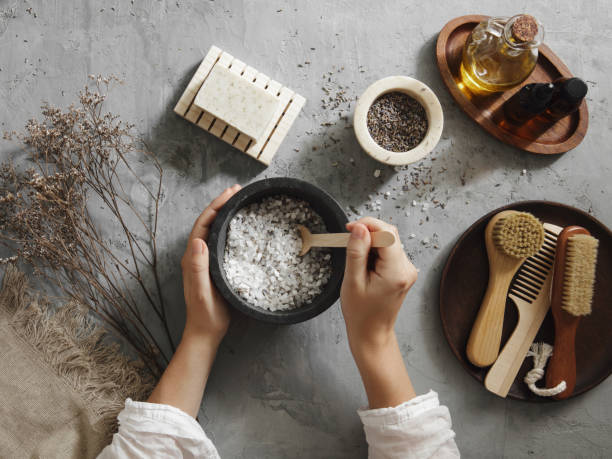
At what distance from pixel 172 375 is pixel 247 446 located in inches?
10.2

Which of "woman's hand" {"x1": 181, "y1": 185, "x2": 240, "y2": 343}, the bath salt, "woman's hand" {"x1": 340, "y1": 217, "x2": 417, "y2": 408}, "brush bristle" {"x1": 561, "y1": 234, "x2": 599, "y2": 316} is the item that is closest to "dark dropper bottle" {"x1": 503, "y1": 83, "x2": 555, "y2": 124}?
"brush bristle" {"x1": 561, "y1": 234, "x2": 599, "y2": 316}

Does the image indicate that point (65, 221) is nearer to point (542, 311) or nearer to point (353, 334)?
point (353, 334)

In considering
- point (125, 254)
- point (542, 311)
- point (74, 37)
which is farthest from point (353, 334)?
point (74, 37)

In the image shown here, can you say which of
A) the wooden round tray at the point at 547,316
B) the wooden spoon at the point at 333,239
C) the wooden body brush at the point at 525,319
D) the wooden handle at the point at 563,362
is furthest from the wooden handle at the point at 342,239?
the wooden handle at the point at 563,362

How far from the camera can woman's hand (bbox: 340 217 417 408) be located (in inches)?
31.9

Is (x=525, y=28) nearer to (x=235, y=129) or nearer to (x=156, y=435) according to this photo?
(x=235, y=129)

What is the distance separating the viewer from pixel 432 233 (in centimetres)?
104

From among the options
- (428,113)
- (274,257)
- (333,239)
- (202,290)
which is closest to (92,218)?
(202,290)

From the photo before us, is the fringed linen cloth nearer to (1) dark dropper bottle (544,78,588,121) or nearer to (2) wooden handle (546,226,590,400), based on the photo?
(2) wooden handle (546,226,590,400)

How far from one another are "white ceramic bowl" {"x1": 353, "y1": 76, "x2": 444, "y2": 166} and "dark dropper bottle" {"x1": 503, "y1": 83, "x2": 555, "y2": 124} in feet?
0.62

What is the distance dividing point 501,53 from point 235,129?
621mm

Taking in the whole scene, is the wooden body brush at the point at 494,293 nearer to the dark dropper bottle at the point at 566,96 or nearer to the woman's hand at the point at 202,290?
the dark dropper bottle at the point at 566,96

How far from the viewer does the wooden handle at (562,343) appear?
96cm

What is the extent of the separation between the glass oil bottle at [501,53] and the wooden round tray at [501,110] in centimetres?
3
